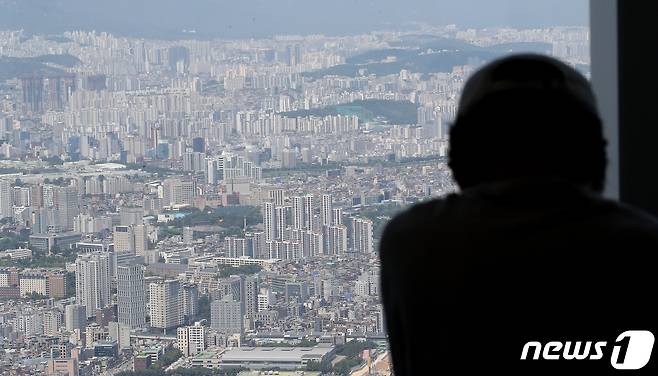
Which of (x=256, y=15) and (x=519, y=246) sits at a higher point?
(x=256, y=15)

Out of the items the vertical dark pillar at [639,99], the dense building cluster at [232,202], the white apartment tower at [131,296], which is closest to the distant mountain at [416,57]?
the dense building cluster at [232,202]

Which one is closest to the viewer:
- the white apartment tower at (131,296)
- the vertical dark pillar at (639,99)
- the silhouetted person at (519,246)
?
the silhouetted person at (519,246)

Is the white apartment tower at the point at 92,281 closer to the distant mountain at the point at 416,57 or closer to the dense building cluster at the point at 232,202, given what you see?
the dense building cluster at the point at 232,202

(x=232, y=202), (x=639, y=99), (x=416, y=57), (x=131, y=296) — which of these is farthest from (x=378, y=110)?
(x=639, y=99)

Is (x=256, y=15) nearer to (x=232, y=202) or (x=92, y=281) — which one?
(x=232, y=202)

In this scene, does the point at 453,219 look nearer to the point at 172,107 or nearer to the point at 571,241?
the point at 571,241
